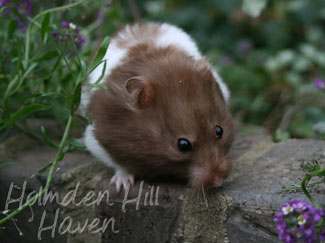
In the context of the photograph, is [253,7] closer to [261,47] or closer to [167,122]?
[261,47]

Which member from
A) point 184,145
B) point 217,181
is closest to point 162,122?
point 184,145

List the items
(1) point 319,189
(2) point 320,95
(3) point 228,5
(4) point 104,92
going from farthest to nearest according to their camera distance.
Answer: (3) point 228,5, (2) point 320,95, (4) point 104,92, (1) point 319,189

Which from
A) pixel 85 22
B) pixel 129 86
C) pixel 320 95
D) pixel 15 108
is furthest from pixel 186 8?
pixel 129 86

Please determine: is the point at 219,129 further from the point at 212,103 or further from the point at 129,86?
the point at 129,86

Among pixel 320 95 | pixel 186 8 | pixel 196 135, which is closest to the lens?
pixel 196 135

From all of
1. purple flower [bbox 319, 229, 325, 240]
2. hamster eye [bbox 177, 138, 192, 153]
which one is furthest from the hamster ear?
purple flower [bbox 319, 229, 325, 240]

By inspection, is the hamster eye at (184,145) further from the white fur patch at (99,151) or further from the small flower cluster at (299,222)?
the small flower cluster at (299,222)

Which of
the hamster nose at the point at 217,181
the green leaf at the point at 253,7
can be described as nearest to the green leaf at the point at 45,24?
the hamster nose at the point at 217,181
